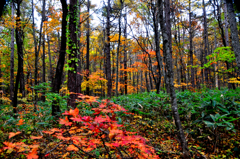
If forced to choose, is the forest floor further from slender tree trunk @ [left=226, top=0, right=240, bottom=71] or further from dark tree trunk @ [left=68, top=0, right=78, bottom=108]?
slender tree trunk @ [left=226, top=0, right=240, bottom=71]

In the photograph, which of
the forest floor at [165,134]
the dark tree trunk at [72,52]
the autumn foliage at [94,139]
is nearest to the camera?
the autumn foliage at [94,139]

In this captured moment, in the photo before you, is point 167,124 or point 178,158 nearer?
point 178,158

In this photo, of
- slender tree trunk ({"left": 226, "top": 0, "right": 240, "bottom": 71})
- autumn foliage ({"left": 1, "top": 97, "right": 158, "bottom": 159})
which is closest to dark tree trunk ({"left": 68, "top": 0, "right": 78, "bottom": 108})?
autumn foliage ({"left": 1, "top": 97, "right": 158, "bottom": 159})

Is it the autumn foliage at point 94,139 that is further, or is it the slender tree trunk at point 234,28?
the slender tree trunk at point 234,28

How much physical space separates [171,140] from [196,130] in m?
0.94

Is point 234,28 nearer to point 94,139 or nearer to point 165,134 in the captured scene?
point 165,134

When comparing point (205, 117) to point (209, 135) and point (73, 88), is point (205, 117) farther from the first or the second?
point (73, 88)

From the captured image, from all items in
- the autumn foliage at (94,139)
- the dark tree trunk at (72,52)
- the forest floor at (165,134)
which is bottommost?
the forest floor at (165,134)

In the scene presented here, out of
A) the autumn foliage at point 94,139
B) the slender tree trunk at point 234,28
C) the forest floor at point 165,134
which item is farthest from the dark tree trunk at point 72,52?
the slender tree trunk at point 234,28

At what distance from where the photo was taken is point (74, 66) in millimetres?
4395

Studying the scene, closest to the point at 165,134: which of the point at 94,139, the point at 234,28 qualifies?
the point at 94,139

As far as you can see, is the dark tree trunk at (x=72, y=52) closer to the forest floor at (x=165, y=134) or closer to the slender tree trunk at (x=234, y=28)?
the forest floor at (x=165, y=134)

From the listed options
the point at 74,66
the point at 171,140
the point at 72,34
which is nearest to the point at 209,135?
the point at 171,140

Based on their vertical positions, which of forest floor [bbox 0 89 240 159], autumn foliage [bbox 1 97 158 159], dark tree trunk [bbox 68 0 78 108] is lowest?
forest floor [bbox 0 89 240 159]
